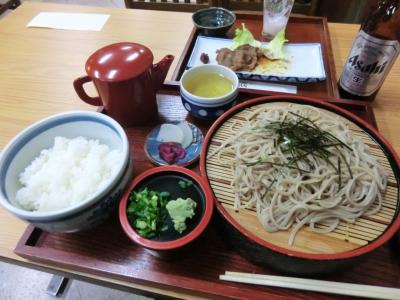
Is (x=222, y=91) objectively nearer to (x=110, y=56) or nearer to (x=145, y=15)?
(x=110, y=56)

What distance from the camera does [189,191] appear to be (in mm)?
869

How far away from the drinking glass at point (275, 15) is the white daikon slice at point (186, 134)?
924mm

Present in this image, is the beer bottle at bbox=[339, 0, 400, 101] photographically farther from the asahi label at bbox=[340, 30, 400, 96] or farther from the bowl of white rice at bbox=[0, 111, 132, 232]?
the bowl of white rice at bbox=[0, 111, 132, 232]

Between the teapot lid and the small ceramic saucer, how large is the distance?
0.80ft

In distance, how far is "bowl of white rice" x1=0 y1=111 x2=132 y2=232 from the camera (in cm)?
77

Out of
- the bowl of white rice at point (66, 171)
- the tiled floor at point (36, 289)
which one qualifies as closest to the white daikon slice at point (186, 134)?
the bowl of white rice at point (66, 171)

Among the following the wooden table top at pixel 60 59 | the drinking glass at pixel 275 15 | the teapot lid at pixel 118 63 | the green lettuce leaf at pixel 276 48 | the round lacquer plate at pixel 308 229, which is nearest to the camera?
the round lacquer plate at pixel 308 229

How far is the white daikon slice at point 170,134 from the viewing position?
43.3 inches

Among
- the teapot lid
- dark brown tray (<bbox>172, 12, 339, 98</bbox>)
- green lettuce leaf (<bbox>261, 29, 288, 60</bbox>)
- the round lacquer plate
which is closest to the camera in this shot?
the round lacquer plate

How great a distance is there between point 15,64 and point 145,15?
0.84m

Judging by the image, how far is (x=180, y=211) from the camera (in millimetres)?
792

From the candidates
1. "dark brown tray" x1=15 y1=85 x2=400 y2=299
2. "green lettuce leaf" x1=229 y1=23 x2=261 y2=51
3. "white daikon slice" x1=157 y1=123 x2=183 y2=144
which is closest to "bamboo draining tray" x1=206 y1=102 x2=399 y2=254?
"dark brown tray" x1=15 y1=85 x2=400 y2=299

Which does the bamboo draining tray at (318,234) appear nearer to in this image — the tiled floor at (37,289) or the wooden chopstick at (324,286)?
the wooden chopstick at (324,286)

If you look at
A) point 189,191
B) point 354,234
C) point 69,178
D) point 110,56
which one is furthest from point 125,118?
point 354,234
